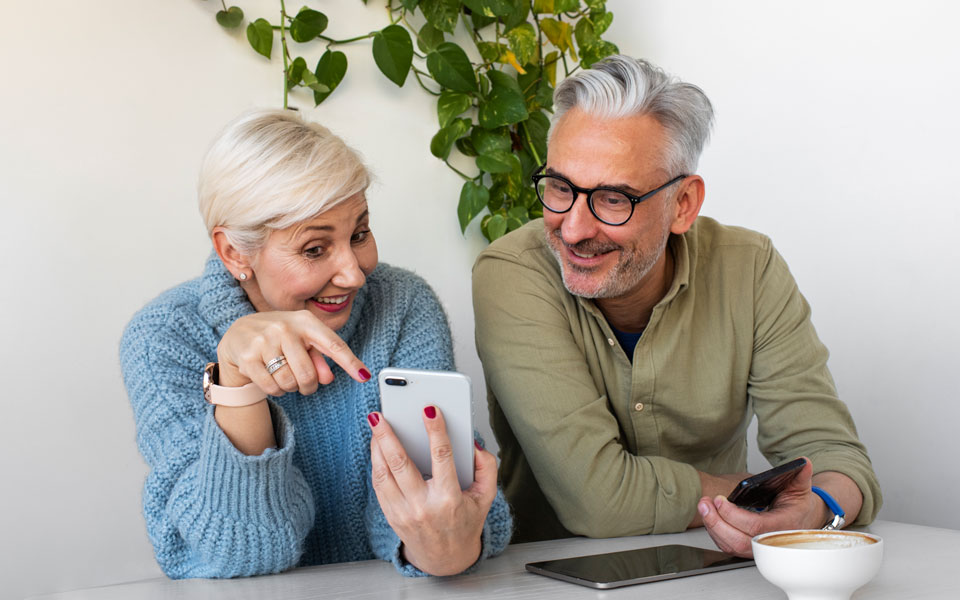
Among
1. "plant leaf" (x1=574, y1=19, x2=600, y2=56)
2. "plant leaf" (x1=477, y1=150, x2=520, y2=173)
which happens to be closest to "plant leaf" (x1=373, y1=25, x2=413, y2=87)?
"plant leaf" (x1=477, y1=150, x2=520, y2=173)

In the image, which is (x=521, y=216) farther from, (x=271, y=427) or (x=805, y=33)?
(x=271, y=427)

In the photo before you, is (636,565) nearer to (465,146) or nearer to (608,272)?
(608,272)

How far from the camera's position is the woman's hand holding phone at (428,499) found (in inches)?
43.5

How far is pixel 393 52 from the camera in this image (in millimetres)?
2285

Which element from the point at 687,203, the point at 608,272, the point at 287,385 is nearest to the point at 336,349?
the point at 287,385

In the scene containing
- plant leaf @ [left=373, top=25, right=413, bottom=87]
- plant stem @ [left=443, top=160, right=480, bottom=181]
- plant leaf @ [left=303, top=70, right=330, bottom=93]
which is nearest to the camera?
plant leaf @ [left=303, top=70, right=330, bottom=93]

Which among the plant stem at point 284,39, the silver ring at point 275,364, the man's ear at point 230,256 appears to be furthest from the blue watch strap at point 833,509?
the plant stem at point 284,39

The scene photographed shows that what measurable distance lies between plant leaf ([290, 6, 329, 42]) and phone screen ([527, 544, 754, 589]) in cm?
150

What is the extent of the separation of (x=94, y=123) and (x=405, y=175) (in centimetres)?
81

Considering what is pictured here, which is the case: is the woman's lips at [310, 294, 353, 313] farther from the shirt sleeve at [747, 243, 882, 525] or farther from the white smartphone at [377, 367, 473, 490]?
the shirt sleeve at [747, 243, 882, 525]

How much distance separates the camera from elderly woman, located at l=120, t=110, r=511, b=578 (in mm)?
1184

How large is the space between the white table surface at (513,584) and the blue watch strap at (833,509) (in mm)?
73

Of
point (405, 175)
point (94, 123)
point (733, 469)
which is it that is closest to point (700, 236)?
point (733, 469)

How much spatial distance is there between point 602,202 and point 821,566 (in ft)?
2.88
